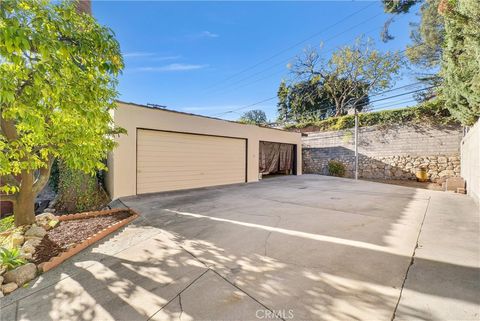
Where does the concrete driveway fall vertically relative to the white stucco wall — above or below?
below

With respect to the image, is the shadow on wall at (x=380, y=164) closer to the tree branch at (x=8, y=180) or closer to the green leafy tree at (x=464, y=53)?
the green leafy tree at (x=464, y=53)

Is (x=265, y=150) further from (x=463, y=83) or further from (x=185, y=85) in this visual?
(x=185, y=85)

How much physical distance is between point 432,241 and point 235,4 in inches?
376

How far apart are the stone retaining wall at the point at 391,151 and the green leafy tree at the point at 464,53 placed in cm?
339

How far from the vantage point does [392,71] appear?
58.3ft

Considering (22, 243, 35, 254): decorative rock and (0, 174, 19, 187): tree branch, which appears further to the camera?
(0, 174, 19, 187): tree branch

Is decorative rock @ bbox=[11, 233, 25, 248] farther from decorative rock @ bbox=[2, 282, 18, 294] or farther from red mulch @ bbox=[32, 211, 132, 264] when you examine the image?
decorative rock @ bbox=[2, 282, 18, 294]

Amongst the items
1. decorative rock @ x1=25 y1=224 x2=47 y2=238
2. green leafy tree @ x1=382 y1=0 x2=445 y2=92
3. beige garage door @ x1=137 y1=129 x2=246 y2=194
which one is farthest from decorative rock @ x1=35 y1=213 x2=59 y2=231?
green leafy tree @ x1=382 y1=0 x2=445 y2=92

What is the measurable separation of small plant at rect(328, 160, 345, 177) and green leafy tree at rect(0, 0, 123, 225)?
40.1ft

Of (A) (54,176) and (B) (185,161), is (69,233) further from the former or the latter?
(A) (54,176)

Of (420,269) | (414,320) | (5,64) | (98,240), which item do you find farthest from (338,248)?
(5,64)

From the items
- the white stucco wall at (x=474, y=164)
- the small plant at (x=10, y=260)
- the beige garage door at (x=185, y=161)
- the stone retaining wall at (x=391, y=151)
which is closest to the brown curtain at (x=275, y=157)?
the beige garage door at (x=185, y=161)

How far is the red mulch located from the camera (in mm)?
2834

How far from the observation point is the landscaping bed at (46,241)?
2.33 m
